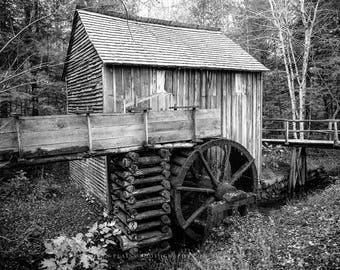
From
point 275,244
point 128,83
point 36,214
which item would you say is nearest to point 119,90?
point 128,83

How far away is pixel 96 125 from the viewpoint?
5.73 m

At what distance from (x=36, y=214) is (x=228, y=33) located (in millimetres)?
16947

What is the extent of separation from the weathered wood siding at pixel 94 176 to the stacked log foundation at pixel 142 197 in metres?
2.00

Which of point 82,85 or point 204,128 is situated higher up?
point 82,85

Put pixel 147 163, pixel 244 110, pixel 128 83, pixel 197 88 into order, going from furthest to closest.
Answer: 1. pixel 244 110
2. pixel 197 88
3. pixel 128 83
4. pixel 147 163

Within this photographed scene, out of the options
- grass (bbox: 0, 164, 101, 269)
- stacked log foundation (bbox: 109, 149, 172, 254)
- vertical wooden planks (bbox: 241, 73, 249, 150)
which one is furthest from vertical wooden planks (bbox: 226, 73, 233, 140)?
grass (bbox: 0, 164, 101, 269)

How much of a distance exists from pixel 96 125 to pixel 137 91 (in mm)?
2663

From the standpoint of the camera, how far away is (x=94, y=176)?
966 centimetres

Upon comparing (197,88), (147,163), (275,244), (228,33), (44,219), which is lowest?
(44,219)

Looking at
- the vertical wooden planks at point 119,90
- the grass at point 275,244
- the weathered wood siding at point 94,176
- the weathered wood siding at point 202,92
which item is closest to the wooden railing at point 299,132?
the weathered wood siding at point 202,92

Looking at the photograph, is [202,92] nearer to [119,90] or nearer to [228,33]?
[119,90]

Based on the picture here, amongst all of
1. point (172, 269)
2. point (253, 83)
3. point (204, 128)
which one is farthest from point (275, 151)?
point (172, 269)

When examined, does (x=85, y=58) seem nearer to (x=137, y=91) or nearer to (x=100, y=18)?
(x=100, y=18)

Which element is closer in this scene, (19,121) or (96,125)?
(19,121)
